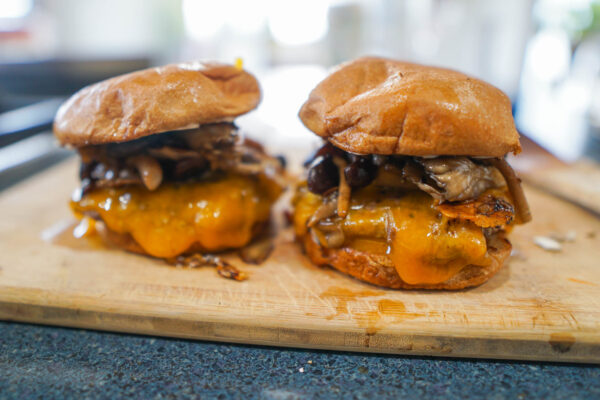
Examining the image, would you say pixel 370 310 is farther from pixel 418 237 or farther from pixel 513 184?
A: pixel 513 184

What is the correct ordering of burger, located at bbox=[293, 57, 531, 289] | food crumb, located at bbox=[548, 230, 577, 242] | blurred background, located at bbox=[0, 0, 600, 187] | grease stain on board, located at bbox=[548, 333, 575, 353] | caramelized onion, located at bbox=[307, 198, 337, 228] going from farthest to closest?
blurred background, located at bbox=[0, 0, 600, 187], food crumb, located at bbox=[548, 230, 577, 242], caramelized onion, located at bbox=[307, 198, 337, 228], burger, located at bbox=[293, 57, 531, 289], grease stain on board, located at bbox=[548, 333, 575, 353]

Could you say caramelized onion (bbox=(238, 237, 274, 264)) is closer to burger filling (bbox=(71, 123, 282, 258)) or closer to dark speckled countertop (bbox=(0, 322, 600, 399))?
burger filling (bbox=(71, 123, 282, 258))

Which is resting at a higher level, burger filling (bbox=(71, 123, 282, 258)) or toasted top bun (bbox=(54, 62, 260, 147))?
toasted top bun (bbox=(54, 62, 260, 147))

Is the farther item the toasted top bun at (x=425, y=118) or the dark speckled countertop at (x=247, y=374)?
the toasted top bun at (x=425, y=118)

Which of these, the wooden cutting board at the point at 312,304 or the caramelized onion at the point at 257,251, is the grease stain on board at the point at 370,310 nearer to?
the wooden cutting board at the point at 312,304

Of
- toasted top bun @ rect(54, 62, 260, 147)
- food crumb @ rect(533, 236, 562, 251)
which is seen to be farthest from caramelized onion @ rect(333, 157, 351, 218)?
food crumb @ rect(533, 236, 562, 251)

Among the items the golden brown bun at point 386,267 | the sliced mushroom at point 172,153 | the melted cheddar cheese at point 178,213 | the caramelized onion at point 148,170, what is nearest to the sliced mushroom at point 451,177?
the golden brown bun at point 386,267

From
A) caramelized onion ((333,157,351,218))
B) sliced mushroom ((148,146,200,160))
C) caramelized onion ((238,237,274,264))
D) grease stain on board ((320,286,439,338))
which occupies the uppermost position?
sliced mushroom ((148,146,200,160))
